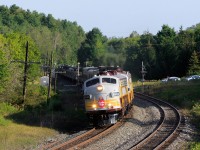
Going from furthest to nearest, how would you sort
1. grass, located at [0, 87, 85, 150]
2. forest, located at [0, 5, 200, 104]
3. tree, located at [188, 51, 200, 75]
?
tree, located at [188, 51, 200, 75]
forest, located at [0, 5, 200, 104]
grass, located at [0, 87, 85, 150]

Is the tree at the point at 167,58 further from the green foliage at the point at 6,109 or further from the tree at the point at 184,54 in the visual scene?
the green foliage at the point at 6,109

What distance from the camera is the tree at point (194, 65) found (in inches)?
3126

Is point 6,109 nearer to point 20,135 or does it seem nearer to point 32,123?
point 32,123

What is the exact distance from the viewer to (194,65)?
81.0m

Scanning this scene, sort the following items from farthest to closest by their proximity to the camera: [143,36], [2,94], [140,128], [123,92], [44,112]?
[143,36], [2,94], [44,112], [123,92], [140,128]

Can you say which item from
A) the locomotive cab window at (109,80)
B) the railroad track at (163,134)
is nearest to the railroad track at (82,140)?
the railroad track at (163,134)

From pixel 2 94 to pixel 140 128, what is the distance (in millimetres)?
19564

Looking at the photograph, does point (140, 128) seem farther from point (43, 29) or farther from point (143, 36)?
point (43, 29)

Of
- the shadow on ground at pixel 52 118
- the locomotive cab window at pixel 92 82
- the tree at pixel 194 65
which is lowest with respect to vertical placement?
the shadow on ground at pixel 52 118

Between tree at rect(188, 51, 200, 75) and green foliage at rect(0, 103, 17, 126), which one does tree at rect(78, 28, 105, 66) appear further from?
green foliage at rect(0, 103, 17, 126)

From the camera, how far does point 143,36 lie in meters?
117

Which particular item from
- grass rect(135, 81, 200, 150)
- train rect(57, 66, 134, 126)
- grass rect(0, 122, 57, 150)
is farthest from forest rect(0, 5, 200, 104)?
train rect(57, 66, 134, 126)

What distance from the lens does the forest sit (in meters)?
45.5

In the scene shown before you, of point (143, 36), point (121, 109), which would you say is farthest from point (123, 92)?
point (143, 36)
